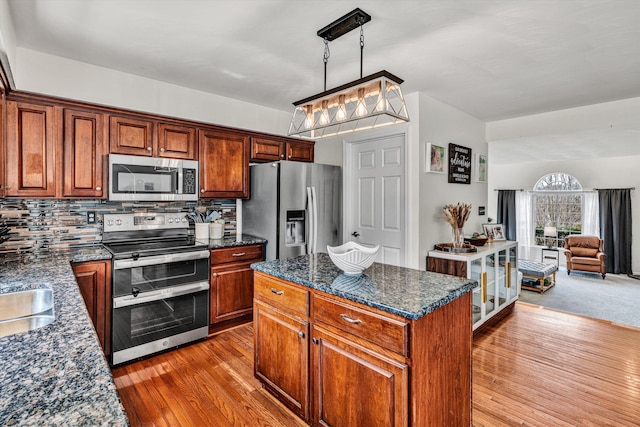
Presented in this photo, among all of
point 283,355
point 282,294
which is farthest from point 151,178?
point 283,355

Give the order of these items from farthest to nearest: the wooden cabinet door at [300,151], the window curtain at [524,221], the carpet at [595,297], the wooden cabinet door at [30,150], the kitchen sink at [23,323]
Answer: the window curtain at [524,221] → the carpet at [595,297] → the wooden cabinet door at [300,151] → the wooden cabinet door at [30,150] → the kitchen sink at [23,323]

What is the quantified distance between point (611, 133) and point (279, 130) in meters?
5.14

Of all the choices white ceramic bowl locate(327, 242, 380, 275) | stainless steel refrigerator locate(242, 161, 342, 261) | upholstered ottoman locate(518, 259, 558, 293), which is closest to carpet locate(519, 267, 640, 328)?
upholstered ottoman locate(518, 259, 558, 293)

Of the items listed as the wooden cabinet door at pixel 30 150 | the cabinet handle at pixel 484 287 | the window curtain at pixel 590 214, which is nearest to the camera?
the wooden cabinet door at pixel 30 150

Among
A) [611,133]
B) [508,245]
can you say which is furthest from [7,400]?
[611,133]

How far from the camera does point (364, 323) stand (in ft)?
5.01

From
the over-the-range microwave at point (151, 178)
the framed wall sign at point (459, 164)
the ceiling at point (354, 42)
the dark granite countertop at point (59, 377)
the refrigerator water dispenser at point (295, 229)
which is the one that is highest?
the ceiling at point (354, 42)

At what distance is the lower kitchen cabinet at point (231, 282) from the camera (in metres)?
3.16

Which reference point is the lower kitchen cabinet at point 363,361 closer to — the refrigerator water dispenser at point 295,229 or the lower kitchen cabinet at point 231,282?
the lower kitchen cabinet at point 231,282

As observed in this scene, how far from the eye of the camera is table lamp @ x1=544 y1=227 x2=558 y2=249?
7838 mm

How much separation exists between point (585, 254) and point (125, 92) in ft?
28.5

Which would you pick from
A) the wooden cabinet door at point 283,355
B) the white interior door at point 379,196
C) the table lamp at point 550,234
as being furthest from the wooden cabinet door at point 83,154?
the table lamp at point 550,234

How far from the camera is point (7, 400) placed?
2.36 ft

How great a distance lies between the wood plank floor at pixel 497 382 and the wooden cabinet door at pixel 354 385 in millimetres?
415
